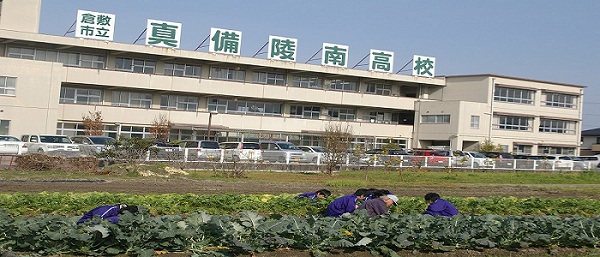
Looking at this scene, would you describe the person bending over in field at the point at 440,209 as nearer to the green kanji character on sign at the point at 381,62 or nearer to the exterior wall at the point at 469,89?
the green kanji character on sign at the point at 381,62

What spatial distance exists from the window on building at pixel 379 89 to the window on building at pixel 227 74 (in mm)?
11430

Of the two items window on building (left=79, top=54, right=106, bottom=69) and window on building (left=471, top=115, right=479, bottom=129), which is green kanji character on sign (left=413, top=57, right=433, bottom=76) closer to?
window on building (left=471, top=115, right=479, bottom=129)

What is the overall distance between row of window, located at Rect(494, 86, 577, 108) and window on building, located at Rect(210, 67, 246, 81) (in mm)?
20789

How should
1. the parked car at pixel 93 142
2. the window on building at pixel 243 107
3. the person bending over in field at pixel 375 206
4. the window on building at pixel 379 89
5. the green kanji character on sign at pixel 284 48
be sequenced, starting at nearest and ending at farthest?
the person bending over in field at pixel 375 206 < the parked car at pixel 93 142 < the green kanji character on sign at pixel 284 48 < the window on building at pixel 243 107 < the window on building at pixel 379 89

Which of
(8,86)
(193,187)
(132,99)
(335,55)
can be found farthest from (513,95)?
(193,187)

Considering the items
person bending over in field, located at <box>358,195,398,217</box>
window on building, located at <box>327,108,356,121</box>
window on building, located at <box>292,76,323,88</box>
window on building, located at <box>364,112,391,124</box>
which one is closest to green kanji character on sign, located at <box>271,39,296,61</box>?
window on building, located at <box>292,76,323,88</box>

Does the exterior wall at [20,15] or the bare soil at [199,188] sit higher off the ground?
the exterior wall at [20,15]

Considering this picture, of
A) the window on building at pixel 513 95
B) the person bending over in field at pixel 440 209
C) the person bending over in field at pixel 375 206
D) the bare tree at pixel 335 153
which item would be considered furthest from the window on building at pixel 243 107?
the person bending over in field at pixel 375 206

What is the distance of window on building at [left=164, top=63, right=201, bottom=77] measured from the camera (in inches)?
1866

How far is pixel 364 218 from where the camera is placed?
362 inches

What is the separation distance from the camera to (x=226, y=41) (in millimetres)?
46594

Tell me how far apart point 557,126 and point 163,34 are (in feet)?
115

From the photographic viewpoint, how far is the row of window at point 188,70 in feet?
144

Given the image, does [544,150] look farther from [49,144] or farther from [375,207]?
[375,207]
